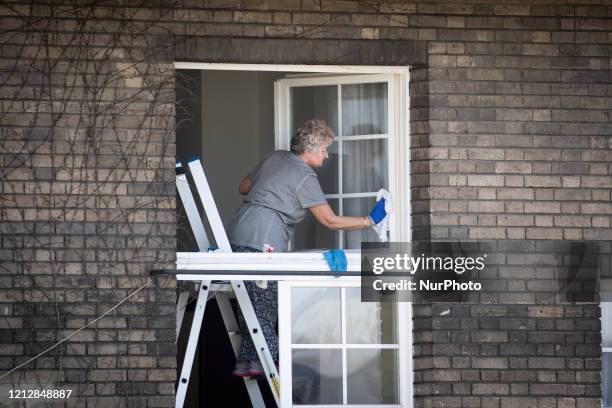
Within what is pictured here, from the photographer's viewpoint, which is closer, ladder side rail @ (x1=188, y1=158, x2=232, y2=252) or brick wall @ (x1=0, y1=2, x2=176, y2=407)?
brick wall @ (x1=0, y1=2, x2=176, y2=407)

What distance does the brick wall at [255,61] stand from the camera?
698cm

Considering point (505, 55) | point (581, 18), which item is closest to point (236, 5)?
point (505, 55)

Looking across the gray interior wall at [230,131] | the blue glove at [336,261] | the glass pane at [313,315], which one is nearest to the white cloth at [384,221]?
the blue glove at [336,261]

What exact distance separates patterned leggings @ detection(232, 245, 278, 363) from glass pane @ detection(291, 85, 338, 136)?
3.59 ft

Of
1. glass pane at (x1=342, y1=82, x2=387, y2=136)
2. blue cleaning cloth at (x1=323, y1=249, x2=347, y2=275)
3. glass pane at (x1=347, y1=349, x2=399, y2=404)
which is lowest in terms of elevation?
glass pane at (x1=347, y1=349, x2=399, y2=404)

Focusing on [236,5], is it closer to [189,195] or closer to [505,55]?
[189,195]

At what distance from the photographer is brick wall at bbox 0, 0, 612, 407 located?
6.98 meters

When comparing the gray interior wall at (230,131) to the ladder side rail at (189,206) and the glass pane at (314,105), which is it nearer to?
the glass pane at (314,105)

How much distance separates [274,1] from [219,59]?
20.1 inches

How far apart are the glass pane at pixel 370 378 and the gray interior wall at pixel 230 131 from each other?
2.91m

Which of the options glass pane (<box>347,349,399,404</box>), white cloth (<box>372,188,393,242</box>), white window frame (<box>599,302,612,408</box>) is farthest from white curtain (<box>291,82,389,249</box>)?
white window frame (<box>599,302,612,408</box>)

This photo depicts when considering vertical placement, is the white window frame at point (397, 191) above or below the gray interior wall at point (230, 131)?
below

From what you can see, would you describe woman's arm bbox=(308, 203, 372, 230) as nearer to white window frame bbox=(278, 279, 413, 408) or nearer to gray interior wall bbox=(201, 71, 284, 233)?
white window frame bbox=(278, 279, 413, 408)

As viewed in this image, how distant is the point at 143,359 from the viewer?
701 cm
